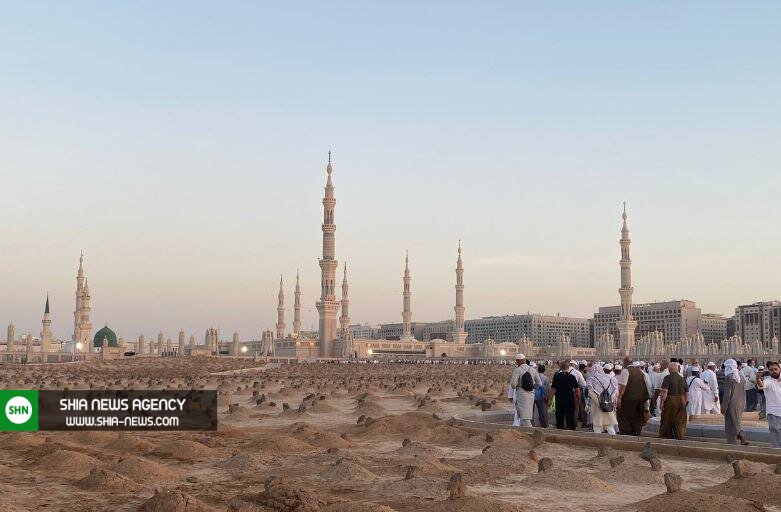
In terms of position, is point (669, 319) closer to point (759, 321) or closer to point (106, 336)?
point (759, 321)

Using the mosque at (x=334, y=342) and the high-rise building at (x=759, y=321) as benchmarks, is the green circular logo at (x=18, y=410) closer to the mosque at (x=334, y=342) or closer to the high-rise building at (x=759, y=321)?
the mosque at (x=334, y=342)

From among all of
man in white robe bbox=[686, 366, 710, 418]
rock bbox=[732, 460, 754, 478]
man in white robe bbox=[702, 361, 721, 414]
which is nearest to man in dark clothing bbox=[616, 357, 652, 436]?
man in white robe bbox=[686, 366, 710, 418]

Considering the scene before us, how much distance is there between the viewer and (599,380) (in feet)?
43.1

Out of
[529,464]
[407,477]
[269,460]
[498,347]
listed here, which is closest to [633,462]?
[529,464]

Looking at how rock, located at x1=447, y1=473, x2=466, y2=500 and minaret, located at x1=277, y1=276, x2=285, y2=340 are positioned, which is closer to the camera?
rock, located at x1=447, y1=473, x2=466, y2=500

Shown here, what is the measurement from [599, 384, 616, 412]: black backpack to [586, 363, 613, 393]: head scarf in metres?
0.08

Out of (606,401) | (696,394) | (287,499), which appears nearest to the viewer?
(287,499)

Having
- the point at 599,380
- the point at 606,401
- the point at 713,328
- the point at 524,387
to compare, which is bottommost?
the point at 606,401

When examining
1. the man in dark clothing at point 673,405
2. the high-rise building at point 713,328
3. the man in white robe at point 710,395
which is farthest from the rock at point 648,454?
the high-rise building at point 713,328

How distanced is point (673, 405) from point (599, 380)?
143 centimetres

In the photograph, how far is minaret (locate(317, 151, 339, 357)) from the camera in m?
75.6

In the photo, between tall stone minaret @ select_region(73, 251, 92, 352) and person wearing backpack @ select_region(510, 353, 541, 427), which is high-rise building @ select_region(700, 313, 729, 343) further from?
person wearing backpack @ select_region(510, 353, 541, 427)

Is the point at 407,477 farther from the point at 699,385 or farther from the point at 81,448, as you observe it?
the point at 699,385

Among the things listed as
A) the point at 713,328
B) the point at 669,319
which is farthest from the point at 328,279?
the point at 713,328
